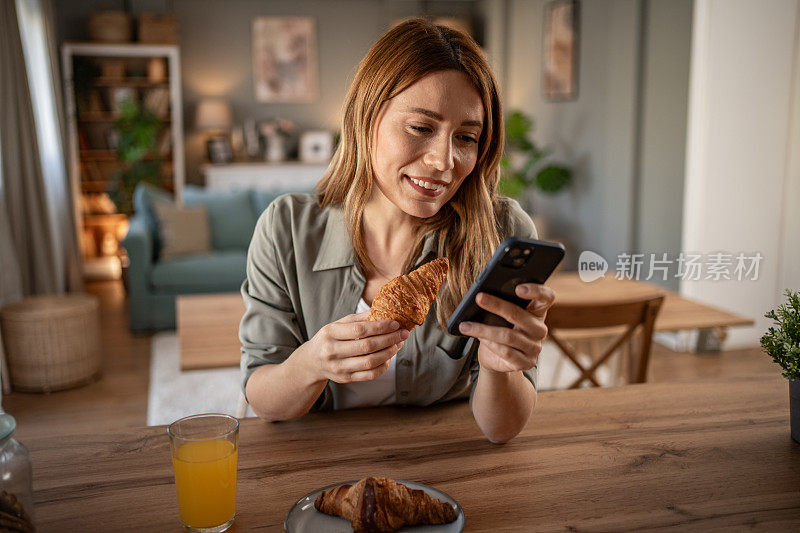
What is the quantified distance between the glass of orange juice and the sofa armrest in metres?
3.68

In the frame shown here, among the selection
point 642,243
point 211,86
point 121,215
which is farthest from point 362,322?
point 211,86

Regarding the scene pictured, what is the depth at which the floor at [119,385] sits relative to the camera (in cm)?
289

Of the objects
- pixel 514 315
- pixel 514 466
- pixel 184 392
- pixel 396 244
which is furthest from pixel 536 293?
pixel 184 392

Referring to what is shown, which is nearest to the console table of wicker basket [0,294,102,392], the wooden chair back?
wicker basket [0,294,102,392]

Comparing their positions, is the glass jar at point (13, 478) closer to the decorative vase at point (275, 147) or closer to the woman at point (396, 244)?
the woman at point (396, 244)

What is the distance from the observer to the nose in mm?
1047

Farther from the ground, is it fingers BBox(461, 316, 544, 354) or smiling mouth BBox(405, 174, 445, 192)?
smiling mouth BBox(405, 174, 445, 192)

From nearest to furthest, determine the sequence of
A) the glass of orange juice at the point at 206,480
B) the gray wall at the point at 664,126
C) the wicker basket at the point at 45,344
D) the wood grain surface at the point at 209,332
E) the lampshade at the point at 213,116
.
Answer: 1. the glass of orange juice at the point at 206,480
2. the wood grain surface at the point at 209,332
3. the wicker basket at the point at 45,344
4. the gray wall at the point at 664,126
5. the lampshade at the point at 213,116

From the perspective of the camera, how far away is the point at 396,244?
1272 millimetres

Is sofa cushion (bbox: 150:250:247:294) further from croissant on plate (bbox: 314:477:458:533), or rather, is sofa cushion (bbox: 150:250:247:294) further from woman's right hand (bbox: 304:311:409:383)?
croissant on plate (bbox: 314:477:458:533)

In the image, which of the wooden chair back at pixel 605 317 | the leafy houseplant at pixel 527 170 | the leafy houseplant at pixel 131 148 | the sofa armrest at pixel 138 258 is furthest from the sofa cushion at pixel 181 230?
the wooden chair back at pixel 605 317

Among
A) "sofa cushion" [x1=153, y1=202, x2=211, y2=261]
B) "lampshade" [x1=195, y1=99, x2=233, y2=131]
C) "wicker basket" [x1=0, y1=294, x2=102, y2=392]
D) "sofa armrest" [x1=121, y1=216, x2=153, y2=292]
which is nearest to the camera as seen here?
"wicker basket" [x1=0, y1=294, x2=102, y2=392]

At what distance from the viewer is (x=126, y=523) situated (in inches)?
31.3

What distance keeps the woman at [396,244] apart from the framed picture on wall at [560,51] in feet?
14.9
